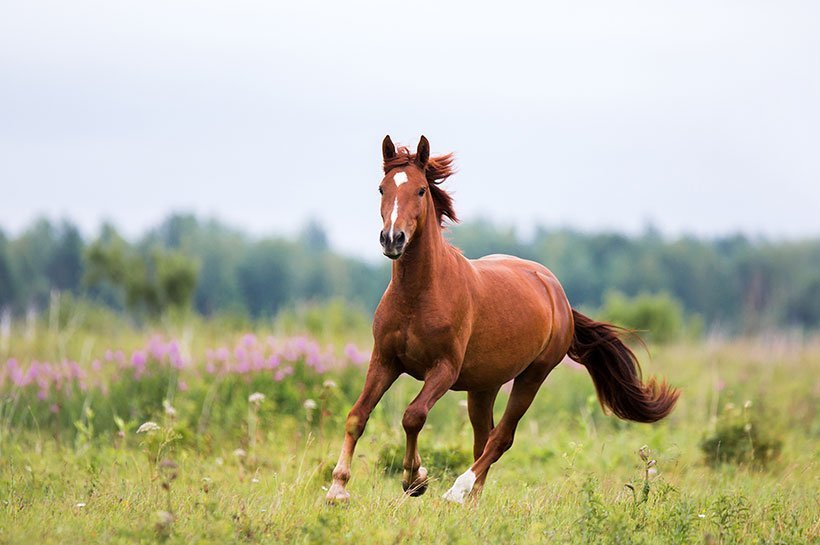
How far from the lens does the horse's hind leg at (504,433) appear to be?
6.68 meters

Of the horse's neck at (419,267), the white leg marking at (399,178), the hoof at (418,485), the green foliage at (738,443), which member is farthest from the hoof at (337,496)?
the green foliage at (738,443)

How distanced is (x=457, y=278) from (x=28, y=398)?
597 centimetres

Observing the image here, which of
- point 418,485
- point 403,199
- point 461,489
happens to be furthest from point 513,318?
point 403,199

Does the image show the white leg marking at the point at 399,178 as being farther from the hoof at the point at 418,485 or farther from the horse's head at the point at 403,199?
the hoof at the point at 418,485

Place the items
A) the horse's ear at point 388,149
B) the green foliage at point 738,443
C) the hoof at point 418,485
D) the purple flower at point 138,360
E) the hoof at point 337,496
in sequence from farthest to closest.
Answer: the purple flower at point 138,360
the green foliage at point 738,443
the hoof at point 418,485
the horse's ear at point 388,149
the hoof at point 337,496

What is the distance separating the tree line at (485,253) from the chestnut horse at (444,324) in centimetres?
6046

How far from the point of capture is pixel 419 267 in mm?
6180

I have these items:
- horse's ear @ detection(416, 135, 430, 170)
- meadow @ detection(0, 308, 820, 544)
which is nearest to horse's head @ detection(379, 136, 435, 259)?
horse's ear @ detection(416, 135, 430, 170)

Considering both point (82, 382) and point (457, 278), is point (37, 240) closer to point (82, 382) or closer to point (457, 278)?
point (82, 382)

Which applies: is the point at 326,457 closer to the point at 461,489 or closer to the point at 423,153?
the point at 461,489

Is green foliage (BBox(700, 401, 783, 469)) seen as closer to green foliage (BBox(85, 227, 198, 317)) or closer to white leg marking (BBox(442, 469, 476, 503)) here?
white leg marking (BBox(442, 469, 476, 503))

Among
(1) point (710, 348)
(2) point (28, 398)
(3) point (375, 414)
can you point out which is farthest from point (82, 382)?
(1) point (710, 348)

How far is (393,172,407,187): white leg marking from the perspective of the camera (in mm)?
5980

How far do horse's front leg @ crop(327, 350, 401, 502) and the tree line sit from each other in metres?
61.4
